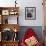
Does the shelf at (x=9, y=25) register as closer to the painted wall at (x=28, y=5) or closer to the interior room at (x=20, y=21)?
the interior room at (x=20, y=21)

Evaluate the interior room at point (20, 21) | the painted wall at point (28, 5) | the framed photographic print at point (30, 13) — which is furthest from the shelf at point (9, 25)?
the framed photographic print at point (30, 13)

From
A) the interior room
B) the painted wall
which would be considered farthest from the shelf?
the painted wall

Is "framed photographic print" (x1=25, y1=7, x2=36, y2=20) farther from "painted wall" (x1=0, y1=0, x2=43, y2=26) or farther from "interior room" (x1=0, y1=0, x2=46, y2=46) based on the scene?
"painted wall" (x1=0, y1=0, x2=43, y2=26)

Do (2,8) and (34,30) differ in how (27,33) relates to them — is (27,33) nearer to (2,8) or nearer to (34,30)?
(34,30)

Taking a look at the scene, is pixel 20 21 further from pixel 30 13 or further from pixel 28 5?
pixel 28 5

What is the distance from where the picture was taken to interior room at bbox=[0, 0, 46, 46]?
19.2 ft

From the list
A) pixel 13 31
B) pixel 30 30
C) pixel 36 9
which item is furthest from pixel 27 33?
pixel 36 9

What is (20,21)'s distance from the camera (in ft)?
19.8

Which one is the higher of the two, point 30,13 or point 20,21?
point 30,13

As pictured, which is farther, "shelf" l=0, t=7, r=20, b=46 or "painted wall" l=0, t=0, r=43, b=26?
"painted wall" l=0, t=0, r=43, b=26

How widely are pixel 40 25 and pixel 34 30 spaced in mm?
295

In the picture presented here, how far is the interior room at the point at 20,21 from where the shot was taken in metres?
5.85

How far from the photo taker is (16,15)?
595cm

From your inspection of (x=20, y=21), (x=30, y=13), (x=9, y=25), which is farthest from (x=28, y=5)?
(x=9, y=25)
